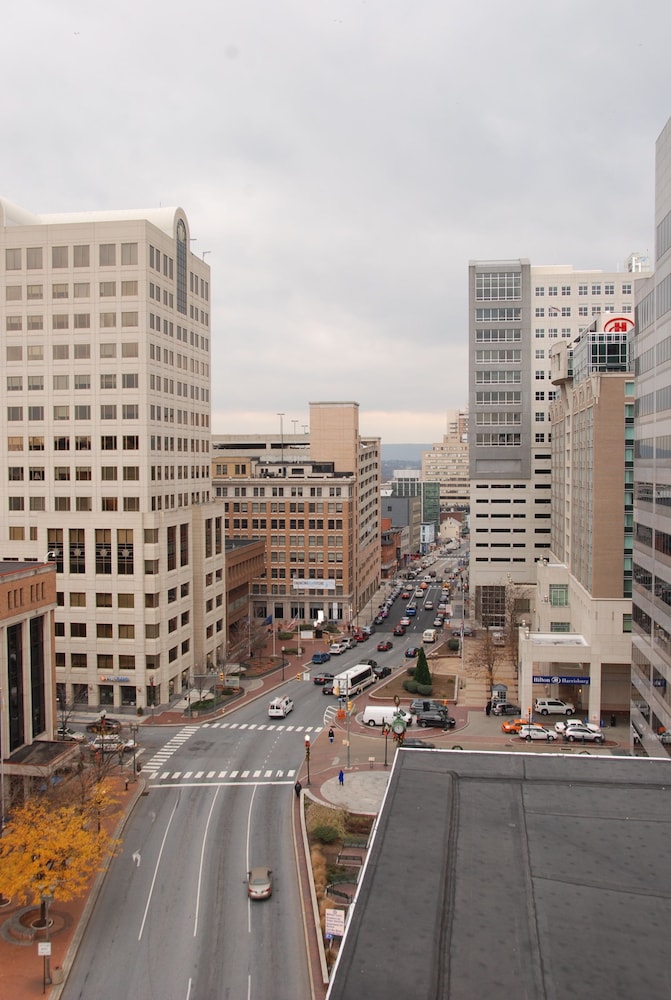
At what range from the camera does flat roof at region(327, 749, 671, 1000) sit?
1722 cm

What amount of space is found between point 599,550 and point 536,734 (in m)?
17.0

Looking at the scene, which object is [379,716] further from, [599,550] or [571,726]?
[599,550]

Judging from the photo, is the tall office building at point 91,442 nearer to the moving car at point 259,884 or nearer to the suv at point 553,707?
the suv at point 553,707

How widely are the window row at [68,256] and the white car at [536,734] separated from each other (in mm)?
53833

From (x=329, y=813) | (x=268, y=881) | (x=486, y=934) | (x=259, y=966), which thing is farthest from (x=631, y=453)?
(x=486, y=934)

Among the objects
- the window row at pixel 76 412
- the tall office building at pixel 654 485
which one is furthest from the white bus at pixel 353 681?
the window row at pixel 76 412

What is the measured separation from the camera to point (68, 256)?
7694cm

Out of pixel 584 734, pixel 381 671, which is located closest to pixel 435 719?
pixel 584 734

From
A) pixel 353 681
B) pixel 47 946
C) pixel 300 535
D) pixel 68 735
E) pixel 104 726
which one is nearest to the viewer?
pixel 47 946

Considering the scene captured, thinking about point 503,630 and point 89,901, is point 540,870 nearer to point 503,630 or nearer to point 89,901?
point 89,901

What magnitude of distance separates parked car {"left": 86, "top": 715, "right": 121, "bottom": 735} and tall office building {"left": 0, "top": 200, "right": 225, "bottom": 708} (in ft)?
13.9

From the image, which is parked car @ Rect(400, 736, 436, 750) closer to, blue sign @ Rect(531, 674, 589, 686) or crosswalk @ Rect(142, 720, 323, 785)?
crosswalk @ Rect(142, 720, 323, 785)

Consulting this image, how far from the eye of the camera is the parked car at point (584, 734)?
6638cm

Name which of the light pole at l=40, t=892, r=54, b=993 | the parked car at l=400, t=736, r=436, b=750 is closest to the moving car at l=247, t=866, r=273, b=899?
the light pole at l=40, t=892, r=54, b=993
